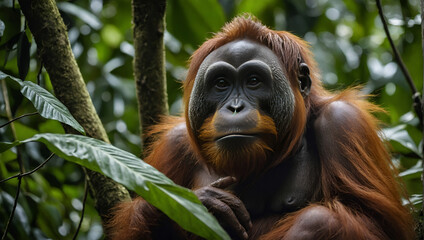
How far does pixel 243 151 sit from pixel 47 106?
46.2 inches

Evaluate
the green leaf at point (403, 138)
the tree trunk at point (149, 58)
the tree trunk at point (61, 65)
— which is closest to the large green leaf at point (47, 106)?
the tree trunk at point (61, 65)

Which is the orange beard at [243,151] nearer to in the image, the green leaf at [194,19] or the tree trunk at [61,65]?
the tree trunk at [61,65]

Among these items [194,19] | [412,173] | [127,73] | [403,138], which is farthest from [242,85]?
[127,73]

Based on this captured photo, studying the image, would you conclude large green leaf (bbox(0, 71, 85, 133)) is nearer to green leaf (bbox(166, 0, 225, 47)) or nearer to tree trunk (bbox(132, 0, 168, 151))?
tree trunk (bbox(132, 0, 168, 151))

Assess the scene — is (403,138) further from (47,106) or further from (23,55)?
(23,55)

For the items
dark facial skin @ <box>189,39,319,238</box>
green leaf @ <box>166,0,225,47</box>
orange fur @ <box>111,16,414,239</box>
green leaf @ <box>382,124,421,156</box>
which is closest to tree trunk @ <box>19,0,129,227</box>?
orange fur @ <box>111,16,414,239</box>

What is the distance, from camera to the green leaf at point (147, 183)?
2.18 m

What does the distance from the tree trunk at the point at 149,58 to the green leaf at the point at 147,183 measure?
2.18 meters

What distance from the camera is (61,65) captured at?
3656 millimetres

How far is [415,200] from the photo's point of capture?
4.05m

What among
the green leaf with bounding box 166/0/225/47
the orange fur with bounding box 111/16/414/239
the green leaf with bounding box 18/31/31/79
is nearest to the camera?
the orange fur with bounding box 111/16/414/239

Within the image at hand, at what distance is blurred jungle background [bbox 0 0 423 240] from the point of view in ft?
14.0

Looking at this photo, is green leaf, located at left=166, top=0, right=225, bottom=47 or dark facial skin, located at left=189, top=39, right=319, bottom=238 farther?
green leaf, located at left=166, top=0, right=225, bottom=47

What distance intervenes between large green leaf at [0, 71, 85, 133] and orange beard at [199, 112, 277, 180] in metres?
0.90
